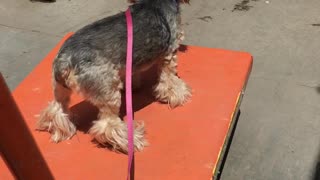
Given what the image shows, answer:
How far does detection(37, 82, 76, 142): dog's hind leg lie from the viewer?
126 inches

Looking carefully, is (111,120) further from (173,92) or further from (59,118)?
(173,92)

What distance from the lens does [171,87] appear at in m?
3.56

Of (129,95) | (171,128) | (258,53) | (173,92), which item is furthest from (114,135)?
(258,53)

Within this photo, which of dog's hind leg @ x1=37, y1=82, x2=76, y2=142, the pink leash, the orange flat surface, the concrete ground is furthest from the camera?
the concrete ground

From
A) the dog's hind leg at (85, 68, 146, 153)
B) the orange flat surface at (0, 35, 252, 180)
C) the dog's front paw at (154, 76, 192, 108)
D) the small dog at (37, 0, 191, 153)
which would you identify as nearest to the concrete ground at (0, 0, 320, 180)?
the orange flat surface at (0, 35, 252, 180)

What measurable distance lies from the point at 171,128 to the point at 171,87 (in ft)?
1.18

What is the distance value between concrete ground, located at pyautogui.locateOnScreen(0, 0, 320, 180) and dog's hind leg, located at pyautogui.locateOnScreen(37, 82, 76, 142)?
1.26 m

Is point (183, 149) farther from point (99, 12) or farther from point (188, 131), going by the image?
point (99, 12)

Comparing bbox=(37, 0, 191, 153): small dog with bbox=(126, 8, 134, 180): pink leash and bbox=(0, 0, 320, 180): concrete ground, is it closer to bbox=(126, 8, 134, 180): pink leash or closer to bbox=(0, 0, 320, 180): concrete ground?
bbox=(126, 8, 134, 180): pink leash

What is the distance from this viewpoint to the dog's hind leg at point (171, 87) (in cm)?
350

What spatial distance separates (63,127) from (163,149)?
27.7 inches

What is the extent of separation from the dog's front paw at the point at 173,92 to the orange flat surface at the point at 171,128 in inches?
2.1

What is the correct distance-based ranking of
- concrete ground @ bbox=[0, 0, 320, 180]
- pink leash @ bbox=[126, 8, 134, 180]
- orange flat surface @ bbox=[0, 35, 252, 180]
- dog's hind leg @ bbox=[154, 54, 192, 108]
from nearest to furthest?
pink leash @ bbox=[126, 8, 134, 180] < orange flat surface @ bbox=[0, 35, 252, 180] < dog's hind leg @ bbox=[154, 54, 192, 108] < concrete ground @ bbox=[0, 0, 320, 180]

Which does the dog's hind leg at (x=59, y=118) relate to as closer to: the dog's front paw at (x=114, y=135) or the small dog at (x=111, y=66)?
the small dog at (x=111, y=66)
